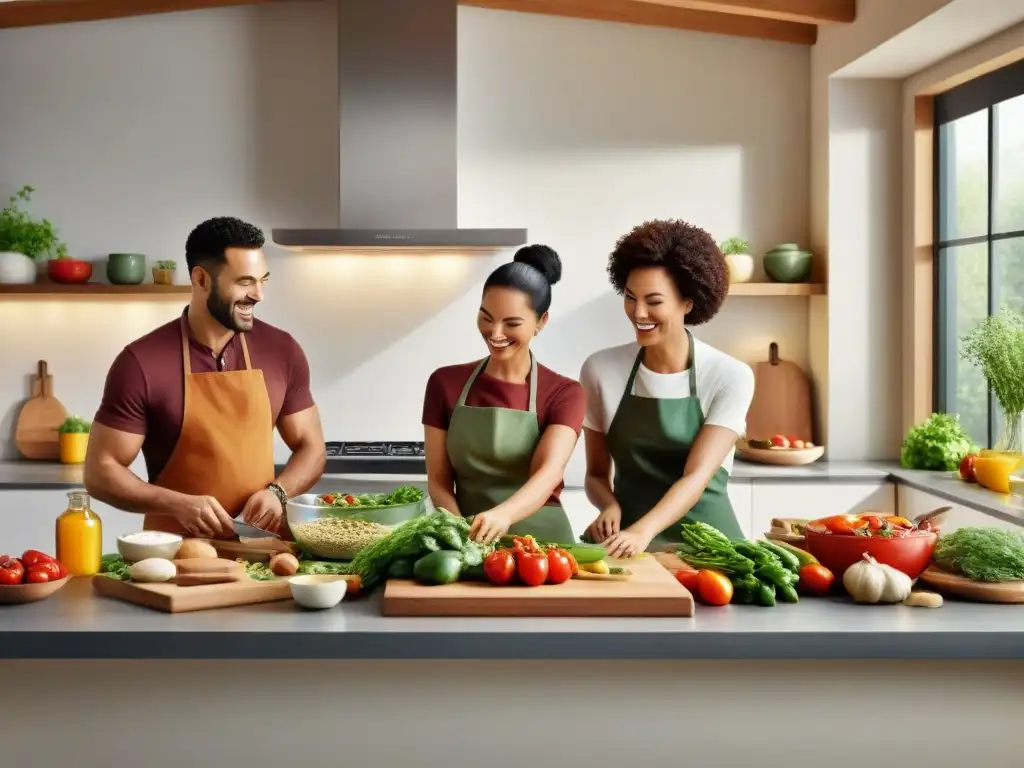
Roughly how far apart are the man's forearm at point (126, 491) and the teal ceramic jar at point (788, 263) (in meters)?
3.08

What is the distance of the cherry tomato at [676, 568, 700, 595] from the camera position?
2227 mm

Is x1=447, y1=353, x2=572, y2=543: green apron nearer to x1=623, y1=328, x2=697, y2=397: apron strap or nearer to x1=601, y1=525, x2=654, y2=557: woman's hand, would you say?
x1=623, y1=328, x2=697, y2=397: apron strap

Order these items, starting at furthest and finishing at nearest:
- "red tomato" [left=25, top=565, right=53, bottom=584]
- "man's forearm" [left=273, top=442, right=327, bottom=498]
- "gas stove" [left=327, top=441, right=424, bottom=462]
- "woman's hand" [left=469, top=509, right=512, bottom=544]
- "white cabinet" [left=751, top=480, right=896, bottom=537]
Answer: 1. "gas stove" [left=327, top=441, right=424, bottom=462]
2. "white cabinet" [left=751, top=480, right=896, bottom=537]
3. "man's forearm" [left=273, top=442, right=327, bottom=498]
4. "woman's hand" [left=469, top=509, right=512, bottom=544]
5. "red tomato" [left=25, top=565, right=53, bottom=584]

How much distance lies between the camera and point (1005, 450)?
156 inches

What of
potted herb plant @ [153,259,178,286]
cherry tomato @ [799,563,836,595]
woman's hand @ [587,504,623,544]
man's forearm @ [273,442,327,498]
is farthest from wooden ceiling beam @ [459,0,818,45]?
cherry tomato @ [799,563,836,595]

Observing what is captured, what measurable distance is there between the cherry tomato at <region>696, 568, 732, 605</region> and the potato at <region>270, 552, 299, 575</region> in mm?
808

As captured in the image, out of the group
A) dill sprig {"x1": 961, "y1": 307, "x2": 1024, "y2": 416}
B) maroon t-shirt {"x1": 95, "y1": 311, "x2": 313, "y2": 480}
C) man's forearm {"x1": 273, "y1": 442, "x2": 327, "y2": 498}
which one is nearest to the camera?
maroon t-shirt {"x1": 95, "y1": 311, "x2": 313, "y2": 480}

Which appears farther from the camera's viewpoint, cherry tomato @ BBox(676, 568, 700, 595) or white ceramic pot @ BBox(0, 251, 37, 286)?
white ceramic pot @ BBox(0, 251, 37, 286)

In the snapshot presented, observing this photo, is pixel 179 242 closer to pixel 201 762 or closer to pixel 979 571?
pixel 201 762

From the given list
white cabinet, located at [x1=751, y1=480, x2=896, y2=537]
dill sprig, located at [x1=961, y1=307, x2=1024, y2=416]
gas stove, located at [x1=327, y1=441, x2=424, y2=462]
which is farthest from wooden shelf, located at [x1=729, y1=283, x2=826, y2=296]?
gas stove, located at [x1=327, y1=441, x2=424, y2=462]

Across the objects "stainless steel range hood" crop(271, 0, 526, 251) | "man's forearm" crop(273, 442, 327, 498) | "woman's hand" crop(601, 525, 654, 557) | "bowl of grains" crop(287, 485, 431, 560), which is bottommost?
"woman's hand" crop(601, 525, 654, 557)

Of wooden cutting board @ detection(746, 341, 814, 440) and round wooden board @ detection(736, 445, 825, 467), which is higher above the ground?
wooden cutting board @ detection(746, 341, 814, 440)

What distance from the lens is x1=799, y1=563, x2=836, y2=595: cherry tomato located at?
2234mm

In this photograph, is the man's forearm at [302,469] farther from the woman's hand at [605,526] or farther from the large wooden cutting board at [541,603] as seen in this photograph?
the large wooden cutting board at [541,603]
